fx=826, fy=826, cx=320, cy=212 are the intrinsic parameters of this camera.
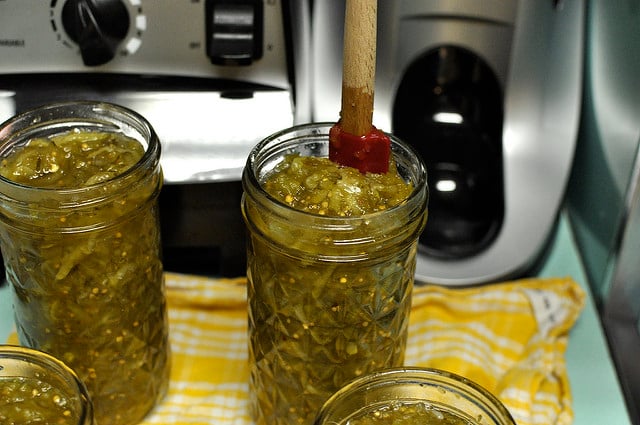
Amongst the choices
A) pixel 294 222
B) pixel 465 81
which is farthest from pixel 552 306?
pixel 294 222

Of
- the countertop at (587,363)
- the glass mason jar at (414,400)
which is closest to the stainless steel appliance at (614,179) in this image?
the countertop at (587,363)

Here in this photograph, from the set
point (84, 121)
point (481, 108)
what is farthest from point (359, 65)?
point (481, 108)

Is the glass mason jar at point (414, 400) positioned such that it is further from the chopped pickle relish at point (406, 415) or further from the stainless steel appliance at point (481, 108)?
the stainless steel appliance at point (481, 108)

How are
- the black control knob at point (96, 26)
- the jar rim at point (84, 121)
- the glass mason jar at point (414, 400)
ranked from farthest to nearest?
the black control knob at point (96, 26) < the jar rim at point (84, 121) < the glass mason jar at point (414, 400)

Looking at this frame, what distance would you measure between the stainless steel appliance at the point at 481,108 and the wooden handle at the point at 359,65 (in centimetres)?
27

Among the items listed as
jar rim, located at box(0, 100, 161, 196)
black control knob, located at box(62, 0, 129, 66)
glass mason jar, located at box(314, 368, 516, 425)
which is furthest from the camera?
black control knob, located at box(62, 0, 129, 66)

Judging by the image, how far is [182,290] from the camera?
88 centimetres

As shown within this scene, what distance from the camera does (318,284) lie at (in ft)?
2.03

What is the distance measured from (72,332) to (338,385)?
224mm

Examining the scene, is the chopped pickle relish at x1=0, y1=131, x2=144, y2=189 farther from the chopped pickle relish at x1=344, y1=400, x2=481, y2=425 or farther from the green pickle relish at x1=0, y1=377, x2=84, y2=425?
the chopped pickle relish at x1=344, y1=400, x2=481, y2=425

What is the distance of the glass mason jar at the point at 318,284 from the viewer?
0.60 metres

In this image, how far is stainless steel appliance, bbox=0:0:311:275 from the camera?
796 mm

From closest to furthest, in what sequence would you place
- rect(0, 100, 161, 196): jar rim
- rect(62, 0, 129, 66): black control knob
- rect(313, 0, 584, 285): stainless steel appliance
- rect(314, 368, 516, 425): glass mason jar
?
rect(314, 368, 516, 425): glass mason jar
rect(0, 100, 161, 196): jar rim
rect(62, 0, 129, 66): black control knob
rect(313, 0, 584, 285): stainless steel appliance

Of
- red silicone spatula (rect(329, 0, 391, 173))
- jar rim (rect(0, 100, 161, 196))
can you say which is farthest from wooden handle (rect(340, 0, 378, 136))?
jar rim (rect(0, 100, 161, 196))
